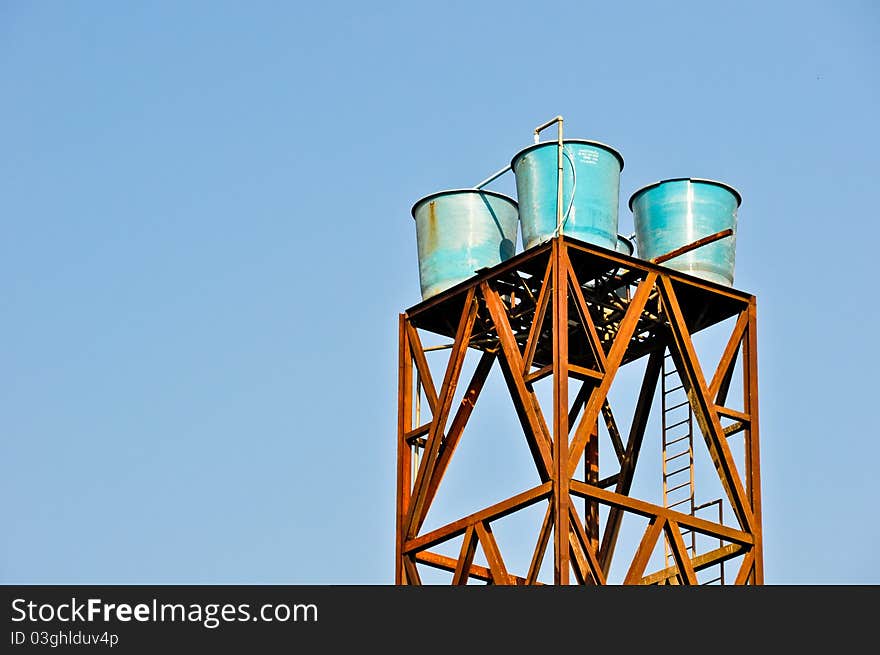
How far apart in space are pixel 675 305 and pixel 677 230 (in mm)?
1457

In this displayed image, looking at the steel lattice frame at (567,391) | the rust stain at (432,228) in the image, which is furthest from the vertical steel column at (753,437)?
the rust stain at (432,228)

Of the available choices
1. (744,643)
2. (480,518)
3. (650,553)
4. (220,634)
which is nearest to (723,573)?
(650,553)

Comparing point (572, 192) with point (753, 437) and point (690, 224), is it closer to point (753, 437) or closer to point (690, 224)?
point (690, 224)

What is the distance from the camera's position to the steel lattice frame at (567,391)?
36188 mm

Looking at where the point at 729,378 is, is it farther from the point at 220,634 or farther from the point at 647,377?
the point at 220,634

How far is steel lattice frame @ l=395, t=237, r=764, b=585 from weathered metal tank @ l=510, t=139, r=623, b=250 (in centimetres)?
59

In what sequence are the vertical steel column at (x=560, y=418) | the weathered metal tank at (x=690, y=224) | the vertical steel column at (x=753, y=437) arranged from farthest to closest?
the weathered metal tank at (x=690, y=224) < the vertical steel column at (x=753, y=437) < the vertical steel column at (x=560, y=418)

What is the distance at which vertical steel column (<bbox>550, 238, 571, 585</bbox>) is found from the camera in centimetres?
3512

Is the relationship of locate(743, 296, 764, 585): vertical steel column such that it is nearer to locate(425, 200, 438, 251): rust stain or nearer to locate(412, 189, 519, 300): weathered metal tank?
locate(412, 189, 519, 300): weathered metal tank

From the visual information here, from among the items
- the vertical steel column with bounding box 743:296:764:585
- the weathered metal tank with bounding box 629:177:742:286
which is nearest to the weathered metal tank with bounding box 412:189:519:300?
the weathered metal tank with bounding box 629:177:742:286

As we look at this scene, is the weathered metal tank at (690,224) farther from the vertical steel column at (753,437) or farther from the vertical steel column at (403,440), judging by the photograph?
the vertical steel column at (403,440)

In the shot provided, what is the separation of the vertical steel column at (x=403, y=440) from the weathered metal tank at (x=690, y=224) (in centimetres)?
445

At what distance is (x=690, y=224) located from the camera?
38.9 meters

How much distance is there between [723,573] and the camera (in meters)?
38.0
